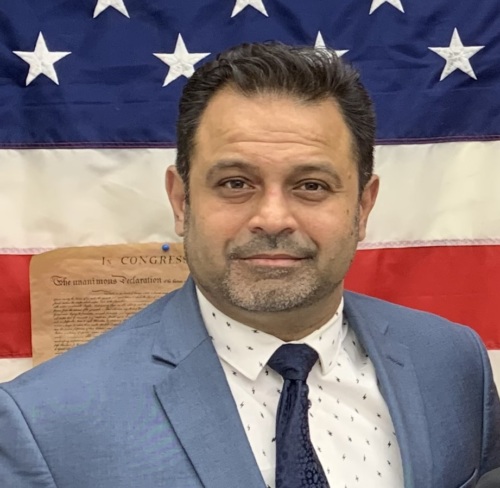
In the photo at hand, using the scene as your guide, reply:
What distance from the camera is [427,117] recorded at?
5.53 ft

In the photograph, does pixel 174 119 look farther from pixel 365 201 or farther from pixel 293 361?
pixel 293 361

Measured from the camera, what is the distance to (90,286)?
164cm

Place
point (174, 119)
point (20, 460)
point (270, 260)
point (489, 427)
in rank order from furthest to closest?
point (174, 119)
point (489, 427)
point (270, 260)
point (20, 460)

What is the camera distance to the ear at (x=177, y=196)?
1.26 metres

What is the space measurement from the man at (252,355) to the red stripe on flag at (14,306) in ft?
1.65

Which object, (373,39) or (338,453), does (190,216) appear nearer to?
(338,453)

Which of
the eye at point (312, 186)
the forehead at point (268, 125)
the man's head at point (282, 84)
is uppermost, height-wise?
the man's head at point (282, 84)

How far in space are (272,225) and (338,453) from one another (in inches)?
15.0

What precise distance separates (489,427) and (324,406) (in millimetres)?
362

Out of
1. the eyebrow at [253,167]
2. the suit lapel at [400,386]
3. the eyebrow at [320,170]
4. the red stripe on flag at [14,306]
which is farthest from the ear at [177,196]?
the red stripe on flag at [14,306]

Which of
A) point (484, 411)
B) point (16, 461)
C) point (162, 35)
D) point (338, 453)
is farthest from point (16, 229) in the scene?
point (484, 411)

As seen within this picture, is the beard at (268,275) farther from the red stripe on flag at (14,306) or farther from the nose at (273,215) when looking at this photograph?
the red stripe on flag at (14,306)

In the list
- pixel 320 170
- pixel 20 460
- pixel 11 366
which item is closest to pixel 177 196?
pixel 320 170

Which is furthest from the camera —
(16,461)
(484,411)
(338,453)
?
(484,411)
